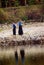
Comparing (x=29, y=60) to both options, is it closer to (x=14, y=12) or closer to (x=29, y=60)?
(x=29, y=60)

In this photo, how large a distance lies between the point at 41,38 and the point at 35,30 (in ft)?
12.4

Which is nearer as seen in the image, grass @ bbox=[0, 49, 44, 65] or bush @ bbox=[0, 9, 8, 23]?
grass @ bbox=[0, 49, 44, 65]

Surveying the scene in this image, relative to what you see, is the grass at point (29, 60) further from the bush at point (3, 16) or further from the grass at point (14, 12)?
the grass at point (14, 12)

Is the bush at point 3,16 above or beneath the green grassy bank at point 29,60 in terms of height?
beneath

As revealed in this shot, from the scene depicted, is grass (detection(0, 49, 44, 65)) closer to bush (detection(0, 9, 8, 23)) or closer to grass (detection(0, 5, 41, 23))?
bush (detection(0, 9, 8, 23))

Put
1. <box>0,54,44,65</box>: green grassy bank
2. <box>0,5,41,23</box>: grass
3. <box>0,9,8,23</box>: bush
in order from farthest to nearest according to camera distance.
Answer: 1. <box>0,5,41,23</box>: grass
2. <box>0,9,8,23</box>: bush
3. <box>0,54,44,65</box>: green grassy bank

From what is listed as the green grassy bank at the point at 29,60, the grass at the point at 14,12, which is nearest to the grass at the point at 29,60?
the green grassy bank at the point at 29,60

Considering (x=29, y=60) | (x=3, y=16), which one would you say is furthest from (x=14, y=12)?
(x=29, y=60)

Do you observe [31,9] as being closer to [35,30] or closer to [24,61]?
[35,30]

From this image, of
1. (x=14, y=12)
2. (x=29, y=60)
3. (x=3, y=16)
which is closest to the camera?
(x=29, y=60)

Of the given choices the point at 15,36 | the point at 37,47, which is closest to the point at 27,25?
the point at 15,36

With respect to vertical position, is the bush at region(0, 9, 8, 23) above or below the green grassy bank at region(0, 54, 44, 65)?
below

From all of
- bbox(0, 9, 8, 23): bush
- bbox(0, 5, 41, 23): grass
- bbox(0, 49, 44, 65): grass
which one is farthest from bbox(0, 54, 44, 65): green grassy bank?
bbox(0, 5, 41, 23): grass

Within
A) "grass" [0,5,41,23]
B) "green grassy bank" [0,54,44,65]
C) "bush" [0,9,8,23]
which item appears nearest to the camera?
"green grassy bank" [0,54,44,65]
